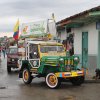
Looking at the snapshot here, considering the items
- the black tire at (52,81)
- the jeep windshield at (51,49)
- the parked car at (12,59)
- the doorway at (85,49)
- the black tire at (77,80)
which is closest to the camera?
the black tire at (52,81)

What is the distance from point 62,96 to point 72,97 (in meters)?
0.44

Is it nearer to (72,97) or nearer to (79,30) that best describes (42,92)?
(72,97)

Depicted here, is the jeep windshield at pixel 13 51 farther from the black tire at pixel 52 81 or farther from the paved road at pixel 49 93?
the black tire at pixel 52 81

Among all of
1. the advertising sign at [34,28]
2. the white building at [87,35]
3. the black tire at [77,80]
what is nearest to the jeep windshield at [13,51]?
the white building at [87,35]

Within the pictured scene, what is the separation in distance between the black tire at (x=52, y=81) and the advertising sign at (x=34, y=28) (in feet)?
14.6

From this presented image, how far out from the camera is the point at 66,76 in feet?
49.5

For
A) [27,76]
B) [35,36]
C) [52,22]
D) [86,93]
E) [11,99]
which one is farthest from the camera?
[35,36]

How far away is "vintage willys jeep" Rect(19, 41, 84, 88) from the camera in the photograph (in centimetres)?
1534

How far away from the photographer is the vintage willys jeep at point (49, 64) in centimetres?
1534

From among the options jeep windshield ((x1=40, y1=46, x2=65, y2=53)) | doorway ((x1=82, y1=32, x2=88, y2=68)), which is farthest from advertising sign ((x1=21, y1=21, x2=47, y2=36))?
doorway ((x1=82, y1=32, x2=88, y2=68))

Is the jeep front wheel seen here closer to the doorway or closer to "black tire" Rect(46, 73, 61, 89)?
"black tire" Rect(46, 73, 61, 89)

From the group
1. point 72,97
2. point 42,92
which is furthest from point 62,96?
point 42,92

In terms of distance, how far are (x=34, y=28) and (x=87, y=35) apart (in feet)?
11.0

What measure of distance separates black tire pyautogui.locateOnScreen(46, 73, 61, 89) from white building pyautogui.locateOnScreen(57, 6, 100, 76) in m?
4.35
